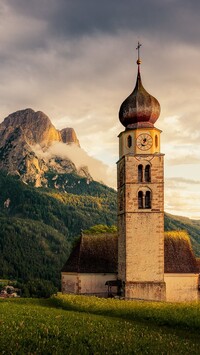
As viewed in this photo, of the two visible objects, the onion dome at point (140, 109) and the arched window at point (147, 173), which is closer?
the arched window at point (147, 173)

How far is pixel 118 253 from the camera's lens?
48938mm

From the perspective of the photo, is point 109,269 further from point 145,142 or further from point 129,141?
point 145,142

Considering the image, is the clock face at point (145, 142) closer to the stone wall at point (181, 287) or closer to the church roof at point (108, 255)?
the church roof at point (108, 255)

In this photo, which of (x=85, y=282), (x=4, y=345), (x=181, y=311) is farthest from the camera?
(x=85, y=282)

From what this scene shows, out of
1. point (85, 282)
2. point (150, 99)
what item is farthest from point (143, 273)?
point (150, 99)

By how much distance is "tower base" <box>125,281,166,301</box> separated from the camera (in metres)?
45.7

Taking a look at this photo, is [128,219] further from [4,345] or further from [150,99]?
[4,345]

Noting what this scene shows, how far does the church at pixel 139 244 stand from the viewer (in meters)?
46.2

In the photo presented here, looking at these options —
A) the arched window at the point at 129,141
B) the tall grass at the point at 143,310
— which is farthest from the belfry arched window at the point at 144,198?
the tall grass at the point at 143,310

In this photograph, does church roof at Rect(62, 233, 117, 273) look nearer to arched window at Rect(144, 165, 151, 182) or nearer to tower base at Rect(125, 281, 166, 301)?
tower base at Rect(125, 281, 166, 301)

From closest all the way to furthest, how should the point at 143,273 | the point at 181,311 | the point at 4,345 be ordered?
the point at 4,345 < the point at 181,311 < the point at 143,273

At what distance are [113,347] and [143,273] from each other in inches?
1107

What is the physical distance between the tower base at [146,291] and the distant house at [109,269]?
5.13 feet

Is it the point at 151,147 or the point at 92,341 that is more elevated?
the point at 151,147
